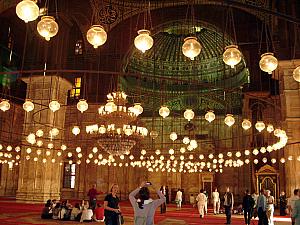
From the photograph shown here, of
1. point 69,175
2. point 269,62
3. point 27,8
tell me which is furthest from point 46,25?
point 69,175

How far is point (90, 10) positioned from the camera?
1792 centimetres

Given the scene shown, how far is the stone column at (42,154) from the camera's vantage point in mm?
14633

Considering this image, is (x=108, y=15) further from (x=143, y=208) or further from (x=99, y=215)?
(x=143, y=208)

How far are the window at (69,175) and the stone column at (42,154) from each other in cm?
611

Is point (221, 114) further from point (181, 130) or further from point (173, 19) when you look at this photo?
point (173, 19)

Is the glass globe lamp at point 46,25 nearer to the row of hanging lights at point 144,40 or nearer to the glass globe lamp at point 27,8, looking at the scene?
the row of hanging lights at point 144,40

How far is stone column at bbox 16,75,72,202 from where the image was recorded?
48.0 feet

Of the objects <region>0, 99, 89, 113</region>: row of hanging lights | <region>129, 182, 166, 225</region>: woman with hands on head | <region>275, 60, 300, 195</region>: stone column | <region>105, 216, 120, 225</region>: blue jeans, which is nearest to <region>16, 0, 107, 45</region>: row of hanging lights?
<region>129, 182, 166, 225</region>: woman with hands on head

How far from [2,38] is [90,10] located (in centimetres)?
578

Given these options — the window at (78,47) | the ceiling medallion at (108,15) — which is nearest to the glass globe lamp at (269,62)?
the ceiling medallion at (108,15)

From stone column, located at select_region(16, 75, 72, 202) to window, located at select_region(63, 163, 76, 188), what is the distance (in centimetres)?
611

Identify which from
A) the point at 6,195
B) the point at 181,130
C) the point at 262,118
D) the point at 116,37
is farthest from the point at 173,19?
the point at 6,195

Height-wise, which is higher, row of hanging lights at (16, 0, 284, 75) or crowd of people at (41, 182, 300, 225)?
row of hanging lights at (16, 0, 284, 75)

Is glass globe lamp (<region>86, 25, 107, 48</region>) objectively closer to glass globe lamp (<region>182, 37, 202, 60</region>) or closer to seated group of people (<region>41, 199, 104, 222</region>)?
glass globe lamp (<region>182, 37, 202, 60</region>)
